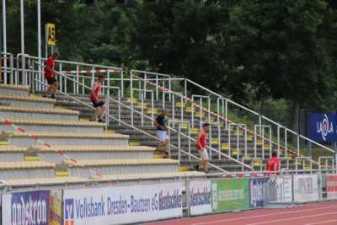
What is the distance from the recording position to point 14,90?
2930 cm

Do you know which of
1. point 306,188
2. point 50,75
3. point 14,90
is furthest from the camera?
point 306,188

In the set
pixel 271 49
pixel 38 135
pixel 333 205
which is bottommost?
pixel 333 205

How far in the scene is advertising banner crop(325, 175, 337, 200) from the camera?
112ft

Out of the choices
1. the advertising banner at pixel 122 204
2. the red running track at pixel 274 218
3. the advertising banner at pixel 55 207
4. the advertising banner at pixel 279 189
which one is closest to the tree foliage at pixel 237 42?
the advertising banner at pixel 279 189

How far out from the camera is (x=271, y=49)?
40.8 metres

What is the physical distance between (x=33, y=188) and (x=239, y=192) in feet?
34.0

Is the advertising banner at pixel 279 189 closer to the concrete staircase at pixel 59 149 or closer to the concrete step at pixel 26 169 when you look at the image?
the concrete staircase at pixel 59 149

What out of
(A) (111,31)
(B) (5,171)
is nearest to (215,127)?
(B) (5,171)

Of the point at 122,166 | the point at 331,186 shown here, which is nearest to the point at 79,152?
the point at 122,166

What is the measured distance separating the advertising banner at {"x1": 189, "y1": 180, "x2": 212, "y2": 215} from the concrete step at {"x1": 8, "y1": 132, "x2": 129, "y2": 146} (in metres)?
4.12

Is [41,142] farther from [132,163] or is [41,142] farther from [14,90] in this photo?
[14,90]

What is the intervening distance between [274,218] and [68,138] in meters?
6.64

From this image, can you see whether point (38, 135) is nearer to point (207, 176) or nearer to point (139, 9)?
point (207, 176)

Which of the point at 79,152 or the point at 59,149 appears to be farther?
the point at 79,152
